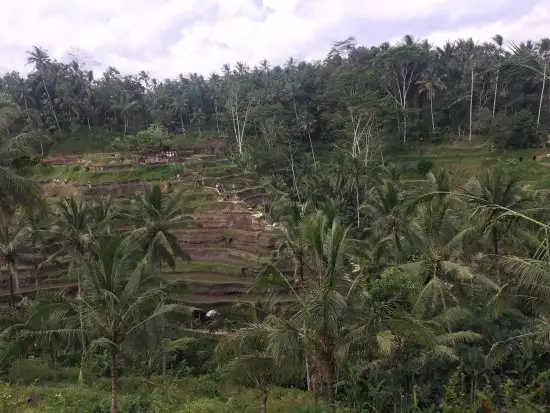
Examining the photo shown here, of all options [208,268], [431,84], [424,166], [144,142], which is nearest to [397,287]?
[208,268]

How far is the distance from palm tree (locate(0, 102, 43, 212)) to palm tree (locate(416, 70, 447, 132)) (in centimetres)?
4752

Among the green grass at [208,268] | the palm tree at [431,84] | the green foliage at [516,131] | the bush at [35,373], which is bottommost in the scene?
the bush at [35,373]

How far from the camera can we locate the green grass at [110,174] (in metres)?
42.9

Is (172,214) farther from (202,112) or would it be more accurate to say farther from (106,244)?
(202,112)

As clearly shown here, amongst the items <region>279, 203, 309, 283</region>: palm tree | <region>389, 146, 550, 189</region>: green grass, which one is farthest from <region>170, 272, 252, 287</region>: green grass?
<region>389, 146, 550, 189</region>: green grass

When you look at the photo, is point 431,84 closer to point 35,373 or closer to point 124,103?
point 124,103

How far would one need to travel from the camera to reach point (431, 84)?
54844 mm

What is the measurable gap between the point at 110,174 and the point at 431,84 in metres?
35.4

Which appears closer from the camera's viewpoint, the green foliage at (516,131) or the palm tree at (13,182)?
the palm tree at (13,182)

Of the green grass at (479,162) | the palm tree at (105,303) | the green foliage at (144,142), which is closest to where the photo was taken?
the palm tree at (105,303)

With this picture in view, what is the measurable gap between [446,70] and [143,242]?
48903 mm

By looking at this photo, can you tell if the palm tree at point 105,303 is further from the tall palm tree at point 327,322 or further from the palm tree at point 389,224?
the palm tree at point 389,224

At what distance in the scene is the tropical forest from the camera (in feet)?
35.6

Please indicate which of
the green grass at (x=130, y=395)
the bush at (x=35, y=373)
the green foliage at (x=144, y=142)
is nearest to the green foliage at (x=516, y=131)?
the green foliage at (x=144, y=142)
